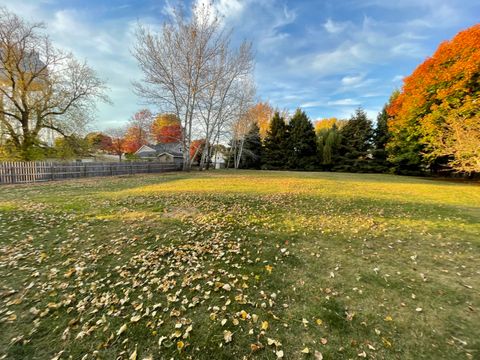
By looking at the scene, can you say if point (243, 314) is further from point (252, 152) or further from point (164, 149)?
point (164, 149)

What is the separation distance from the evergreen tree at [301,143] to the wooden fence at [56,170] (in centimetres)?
1986

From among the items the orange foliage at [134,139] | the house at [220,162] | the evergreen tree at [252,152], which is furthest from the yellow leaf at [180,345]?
the orange foliage at [134,139]

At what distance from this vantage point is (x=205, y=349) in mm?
1975

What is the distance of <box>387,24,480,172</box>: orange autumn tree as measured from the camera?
13578 millimetres

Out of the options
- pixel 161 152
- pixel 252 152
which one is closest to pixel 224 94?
pixel 252 152

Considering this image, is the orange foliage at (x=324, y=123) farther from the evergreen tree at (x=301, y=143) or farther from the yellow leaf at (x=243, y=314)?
the yellow leaf at (x=243, y=314)

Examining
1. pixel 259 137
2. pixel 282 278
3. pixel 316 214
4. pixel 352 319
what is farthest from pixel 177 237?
pixel 259 137

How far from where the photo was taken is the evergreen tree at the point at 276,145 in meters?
31.0

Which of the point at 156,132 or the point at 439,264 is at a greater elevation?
the point at 156,132

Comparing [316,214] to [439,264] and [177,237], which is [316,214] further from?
[177,237]

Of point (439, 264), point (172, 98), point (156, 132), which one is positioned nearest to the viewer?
point (439, 264)

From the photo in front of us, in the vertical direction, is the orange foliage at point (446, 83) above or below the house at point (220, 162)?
above

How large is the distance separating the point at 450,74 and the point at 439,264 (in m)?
18.5

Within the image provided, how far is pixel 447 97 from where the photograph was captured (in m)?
15.3
